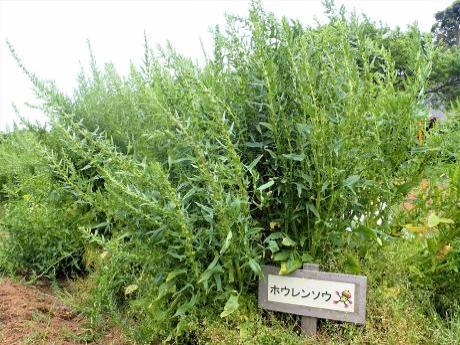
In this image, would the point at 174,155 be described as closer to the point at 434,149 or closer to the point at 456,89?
the point at 434,149

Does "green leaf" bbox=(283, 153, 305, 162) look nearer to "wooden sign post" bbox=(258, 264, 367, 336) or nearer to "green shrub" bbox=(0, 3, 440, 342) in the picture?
"green shrub" bbox=(0, 3, 440, 342)

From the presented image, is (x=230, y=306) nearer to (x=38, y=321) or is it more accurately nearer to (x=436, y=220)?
(x=436, y=220)

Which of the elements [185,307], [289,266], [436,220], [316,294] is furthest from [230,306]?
[436,220]

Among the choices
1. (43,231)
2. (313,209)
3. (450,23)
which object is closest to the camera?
(313,209)

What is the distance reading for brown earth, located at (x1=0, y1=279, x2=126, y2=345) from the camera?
8.66 feet

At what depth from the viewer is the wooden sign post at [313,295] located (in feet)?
7.63

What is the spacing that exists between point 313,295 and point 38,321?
151 cm

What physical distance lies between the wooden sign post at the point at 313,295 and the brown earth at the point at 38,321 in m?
0.84

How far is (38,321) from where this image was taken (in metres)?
2.83

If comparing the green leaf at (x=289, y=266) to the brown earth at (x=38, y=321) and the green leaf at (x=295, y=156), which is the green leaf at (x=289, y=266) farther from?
the brown earth at (x=38, y=321)

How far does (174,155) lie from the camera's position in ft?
8.04

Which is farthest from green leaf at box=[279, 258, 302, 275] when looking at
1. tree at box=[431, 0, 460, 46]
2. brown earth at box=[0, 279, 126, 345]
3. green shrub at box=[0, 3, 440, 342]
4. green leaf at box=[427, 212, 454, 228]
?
tree at box=[431, 0, 460, 46]

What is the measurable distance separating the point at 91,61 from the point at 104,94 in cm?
41

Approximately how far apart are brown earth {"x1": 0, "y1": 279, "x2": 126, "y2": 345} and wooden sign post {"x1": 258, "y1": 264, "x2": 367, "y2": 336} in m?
0.84
